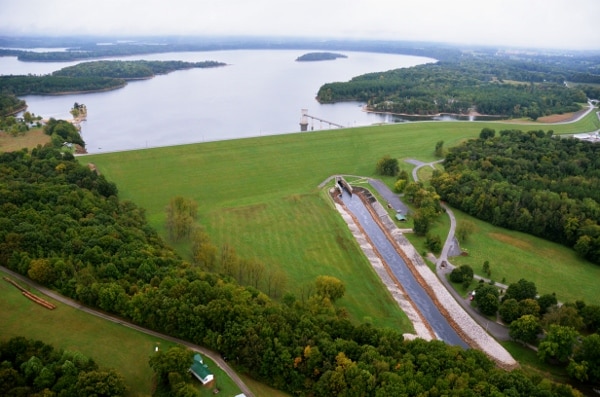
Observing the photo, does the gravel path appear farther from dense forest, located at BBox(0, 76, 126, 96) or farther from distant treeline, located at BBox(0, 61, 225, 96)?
distant treeline, located at BBox(0, 61, 225, 96)

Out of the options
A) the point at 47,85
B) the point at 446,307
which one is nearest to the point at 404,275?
the point at 446,307

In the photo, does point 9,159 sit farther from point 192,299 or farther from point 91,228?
point 192,299

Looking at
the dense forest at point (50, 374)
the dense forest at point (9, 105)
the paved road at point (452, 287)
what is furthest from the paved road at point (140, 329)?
the dense forest at point (9, 105)

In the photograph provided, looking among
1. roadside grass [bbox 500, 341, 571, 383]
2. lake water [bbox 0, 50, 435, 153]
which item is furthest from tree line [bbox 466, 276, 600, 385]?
lake water [bbox 0, 50, 435, 153]

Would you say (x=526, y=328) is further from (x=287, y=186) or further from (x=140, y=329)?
(x=287, y=186)

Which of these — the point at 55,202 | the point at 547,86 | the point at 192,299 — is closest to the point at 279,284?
the point at 192,299

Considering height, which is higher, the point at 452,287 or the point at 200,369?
the point at 200,369

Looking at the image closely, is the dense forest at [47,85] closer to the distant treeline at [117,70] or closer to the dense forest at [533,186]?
the distant treeline at [117,70]
